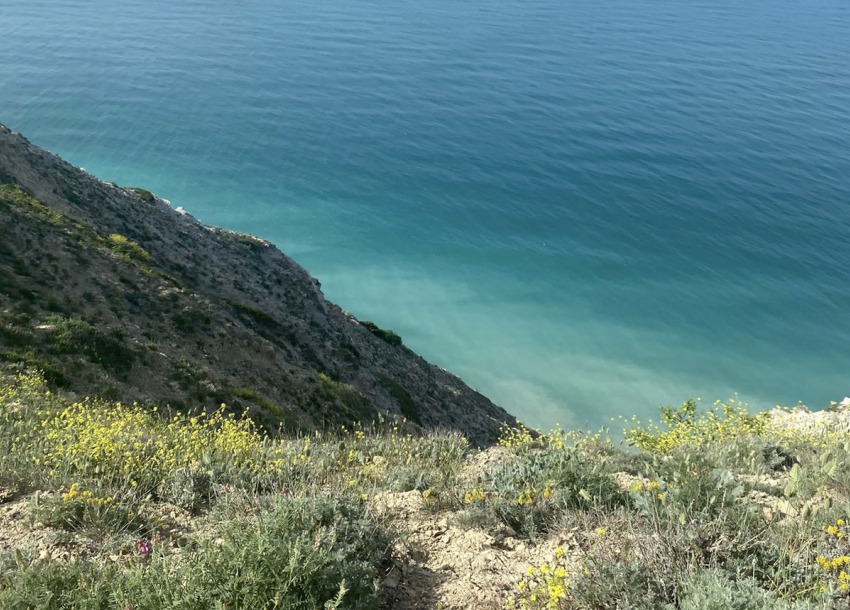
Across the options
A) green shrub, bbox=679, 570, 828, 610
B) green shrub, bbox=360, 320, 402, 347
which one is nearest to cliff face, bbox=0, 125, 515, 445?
green shrub, bbox=360, 320, 402, 347

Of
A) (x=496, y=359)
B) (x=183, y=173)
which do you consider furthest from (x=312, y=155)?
(x=496, y=359)

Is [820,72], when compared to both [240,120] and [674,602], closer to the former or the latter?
[240,120]

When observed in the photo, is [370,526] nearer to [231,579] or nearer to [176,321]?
[231,579]

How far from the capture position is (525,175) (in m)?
73.6

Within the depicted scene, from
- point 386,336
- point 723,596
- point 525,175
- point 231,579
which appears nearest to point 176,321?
point 386,336

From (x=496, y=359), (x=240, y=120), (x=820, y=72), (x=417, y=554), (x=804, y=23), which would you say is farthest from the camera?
(x=804, y=23)

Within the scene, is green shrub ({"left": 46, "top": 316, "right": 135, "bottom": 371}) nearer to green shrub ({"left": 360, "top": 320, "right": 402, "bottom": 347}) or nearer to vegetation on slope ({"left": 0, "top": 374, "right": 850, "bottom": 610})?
vegetation on slope ({"left": 0, "top": 374, "right": 850, "bottom": 610})

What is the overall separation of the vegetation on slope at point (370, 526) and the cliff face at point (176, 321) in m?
10.9

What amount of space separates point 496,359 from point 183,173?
50720 mm

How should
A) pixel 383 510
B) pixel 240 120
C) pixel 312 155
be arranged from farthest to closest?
pixel 240 120
pixel 312 155
pixel 383 510

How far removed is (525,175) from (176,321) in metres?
57.4

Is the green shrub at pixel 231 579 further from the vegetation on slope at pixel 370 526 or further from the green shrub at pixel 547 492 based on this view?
the green shrub at pixel 547 492

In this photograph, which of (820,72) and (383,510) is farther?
(820,72)

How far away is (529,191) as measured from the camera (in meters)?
70.6
